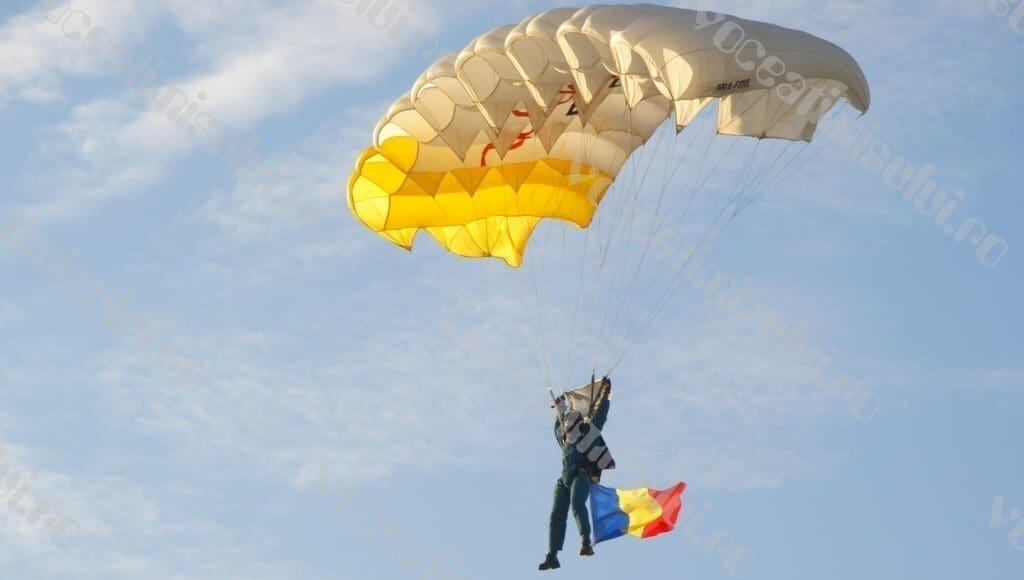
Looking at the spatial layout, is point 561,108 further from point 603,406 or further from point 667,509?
point 667,509

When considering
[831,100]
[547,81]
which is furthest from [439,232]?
[831,100]

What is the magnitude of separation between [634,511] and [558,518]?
1.20m

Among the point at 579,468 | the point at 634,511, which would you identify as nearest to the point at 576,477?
the point at 579,468

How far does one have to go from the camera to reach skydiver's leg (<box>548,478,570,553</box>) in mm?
30438

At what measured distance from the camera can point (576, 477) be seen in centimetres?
3044

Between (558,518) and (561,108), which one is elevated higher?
(561,108)

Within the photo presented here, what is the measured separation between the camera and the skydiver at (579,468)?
3036 cm

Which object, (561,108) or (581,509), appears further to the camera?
(561,108)

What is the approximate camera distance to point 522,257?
111 ft

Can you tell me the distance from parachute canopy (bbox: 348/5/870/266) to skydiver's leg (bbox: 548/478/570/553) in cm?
434

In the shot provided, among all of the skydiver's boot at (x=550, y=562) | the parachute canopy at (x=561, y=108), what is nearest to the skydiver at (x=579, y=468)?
the skydiver's boot at (x=550, y=562)

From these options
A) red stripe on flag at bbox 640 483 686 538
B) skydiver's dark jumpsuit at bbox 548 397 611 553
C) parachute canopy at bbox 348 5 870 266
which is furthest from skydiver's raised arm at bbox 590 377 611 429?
parachute canopy at bbox 348 5 870 266

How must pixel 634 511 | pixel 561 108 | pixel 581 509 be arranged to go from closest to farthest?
1. pixel 581 509
2. pixel 634 511
3. pixel 561 108

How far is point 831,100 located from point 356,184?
253 inches
